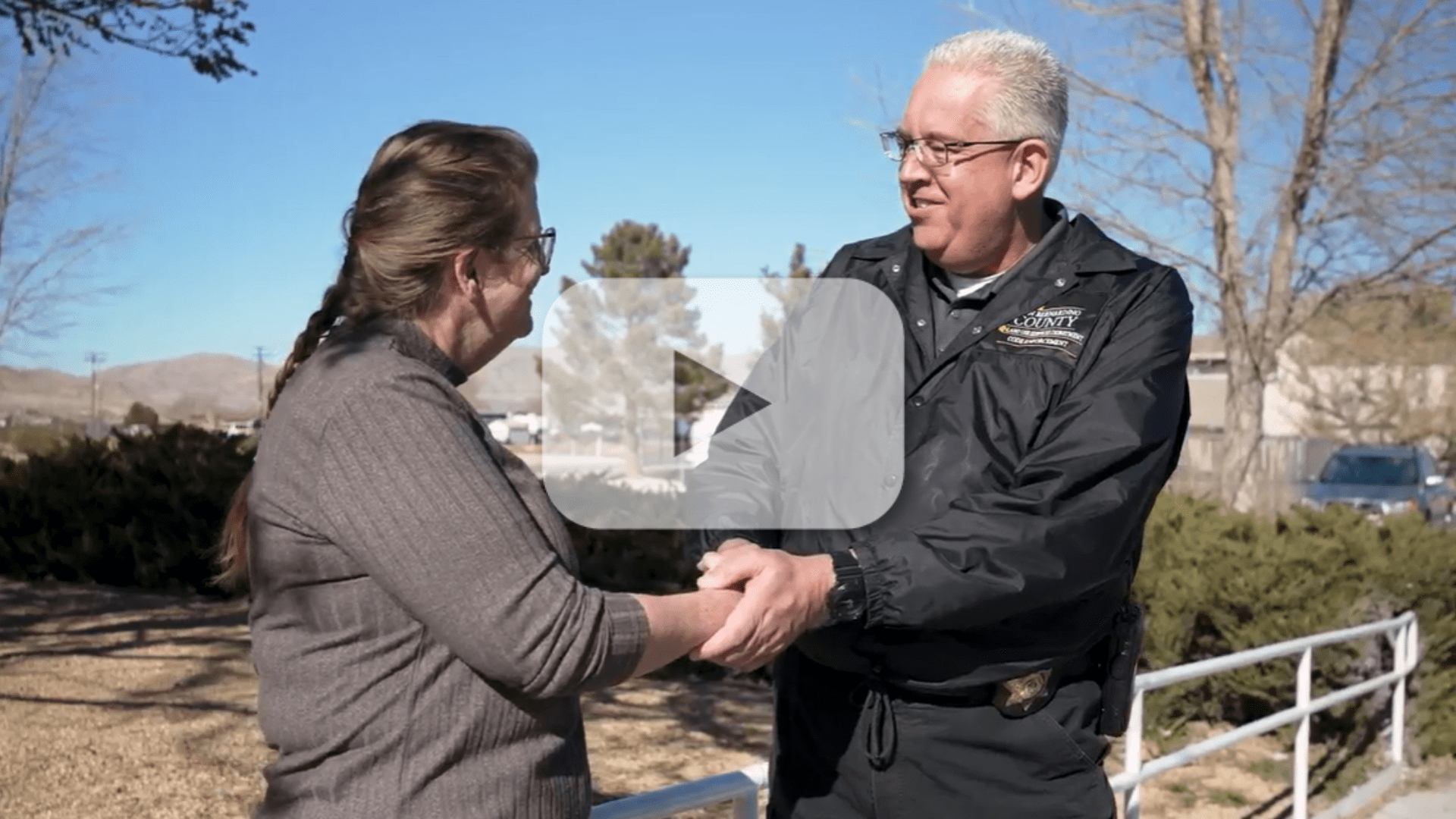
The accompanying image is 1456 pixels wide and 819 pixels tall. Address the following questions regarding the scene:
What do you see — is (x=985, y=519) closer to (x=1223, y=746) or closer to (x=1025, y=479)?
(x=1025, y=479)

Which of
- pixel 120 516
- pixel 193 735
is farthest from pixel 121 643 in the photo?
pixel 120 516

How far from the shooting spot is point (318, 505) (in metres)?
1.50

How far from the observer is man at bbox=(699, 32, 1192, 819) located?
75.2 inches

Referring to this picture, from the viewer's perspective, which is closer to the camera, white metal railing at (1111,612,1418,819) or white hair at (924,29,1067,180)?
white hair at (924,29,1067,180)

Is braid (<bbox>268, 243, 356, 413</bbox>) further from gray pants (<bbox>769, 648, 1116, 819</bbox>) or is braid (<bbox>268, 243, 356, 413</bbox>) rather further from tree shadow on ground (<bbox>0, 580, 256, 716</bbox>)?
tree shadow on ground (<bbox>0, 580, 256, 716</bbox>)

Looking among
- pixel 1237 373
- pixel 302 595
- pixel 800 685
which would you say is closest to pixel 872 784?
pixel 800 685

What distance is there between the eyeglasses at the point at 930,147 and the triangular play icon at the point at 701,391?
519 mm

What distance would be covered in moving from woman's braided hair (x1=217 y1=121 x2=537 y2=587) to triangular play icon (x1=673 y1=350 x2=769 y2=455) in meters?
0.36

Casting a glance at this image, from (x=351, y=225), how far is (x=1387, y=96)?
12988 mm

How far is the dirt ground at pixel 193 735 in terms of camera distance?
5047 mm

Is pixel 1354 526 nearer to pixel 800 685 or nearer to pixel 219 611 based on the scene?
pixel 800 685

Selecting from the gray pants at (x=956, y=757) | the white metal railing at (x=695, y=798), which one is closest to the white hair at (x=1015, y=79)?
the gray pants at (x=956, y=757)

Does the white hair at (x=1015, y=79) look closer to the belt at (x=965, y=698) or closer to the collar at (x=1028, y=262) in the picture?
the collar at (x=1028, y=262)
